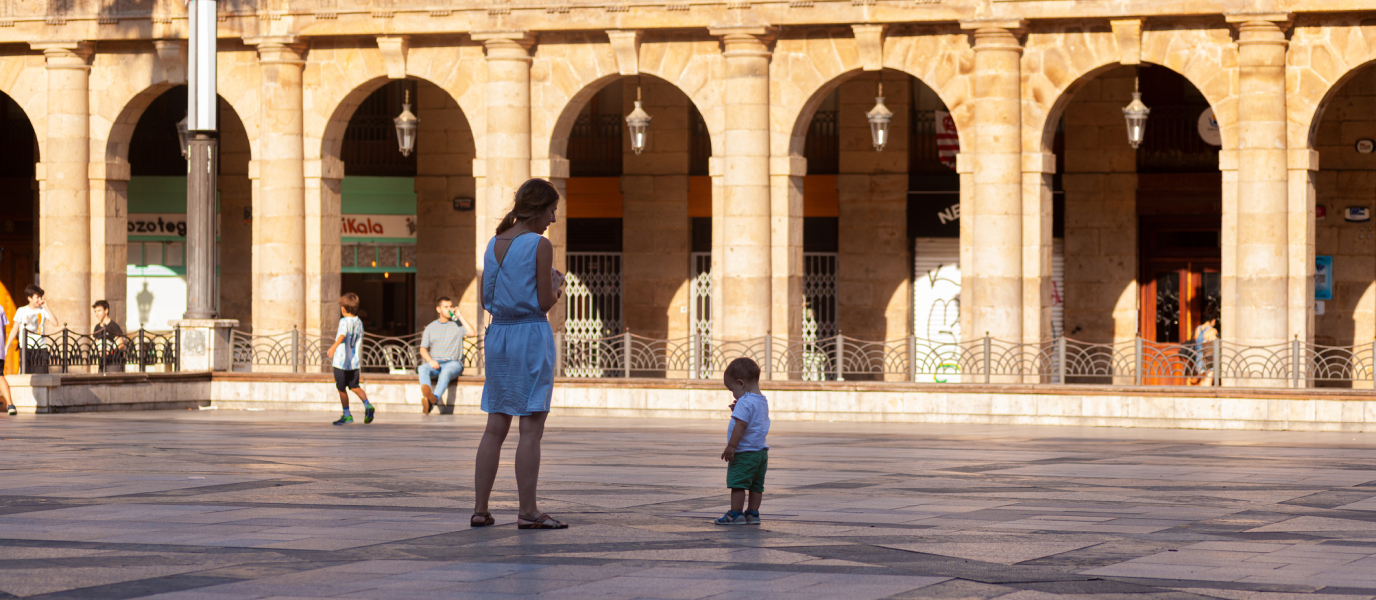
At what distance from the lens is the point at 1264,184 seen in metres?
24.4

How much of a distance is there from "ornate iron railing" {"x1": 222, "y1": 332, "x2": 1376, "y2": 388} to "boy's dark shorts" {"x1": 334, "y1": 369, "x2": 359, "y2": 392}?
339 cm

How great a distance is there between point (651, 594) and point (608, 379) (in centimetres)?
1709

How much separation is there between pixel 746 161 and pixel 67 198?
36.0 feet

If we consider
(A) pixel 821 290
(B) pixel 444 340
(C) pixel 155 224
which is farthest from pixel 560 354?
(C) pixel 155 224

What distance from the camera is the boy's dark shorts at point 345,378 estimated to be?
69.4 ft

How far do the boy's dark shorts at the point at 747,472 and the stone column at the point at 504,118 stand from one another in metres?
17.4

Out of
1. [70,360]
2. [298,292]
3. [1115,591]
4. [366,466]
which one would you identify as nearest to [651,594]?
[1115,591]

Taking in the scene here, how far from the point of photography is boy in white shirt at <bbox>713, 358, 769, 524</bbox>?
998cm

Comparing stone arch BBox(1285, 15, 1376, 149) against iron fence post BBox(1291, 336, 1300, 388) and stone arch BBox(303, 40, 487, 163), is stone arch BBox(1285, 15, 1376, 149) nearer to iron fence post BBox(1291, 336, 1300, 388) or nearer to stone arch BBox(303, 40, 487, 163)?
iron fence post BBox(1291, 336, 1300, 388)

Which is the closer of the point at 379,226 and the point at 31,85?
the point at 31,85

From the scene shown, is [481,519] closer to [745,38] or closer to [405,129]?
[745,38]

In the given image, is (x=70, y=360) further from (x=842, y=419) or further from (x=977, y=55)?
(x=977, y=55)

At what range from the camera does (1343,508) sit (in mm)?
11312

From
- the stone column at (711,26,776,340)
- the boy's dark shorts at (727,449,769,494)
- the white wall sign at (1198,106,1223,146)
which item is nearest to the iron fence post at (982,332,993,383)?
the stone column at (711,26,776,340)
